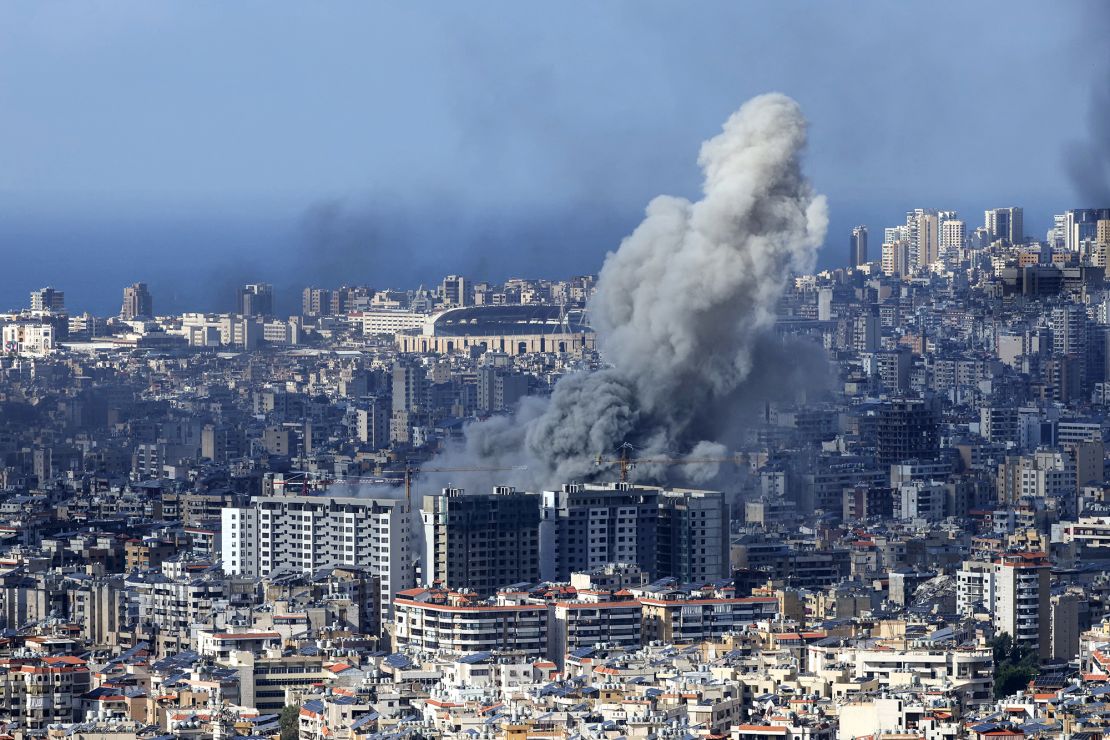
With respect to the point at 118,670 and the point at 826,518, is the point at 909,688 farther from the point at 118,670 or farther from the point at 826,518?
the point at 826,518

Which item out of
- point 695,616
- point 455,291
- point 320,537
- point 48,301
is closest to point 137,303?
point 48,301

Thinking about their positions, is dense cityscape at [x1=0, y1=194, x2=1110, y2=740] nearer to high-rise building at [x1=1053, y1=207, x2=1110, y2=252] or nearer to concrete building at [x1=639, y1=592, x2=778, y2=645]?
concrete building at [x1=639, y1=592, x2=778, y2=645]

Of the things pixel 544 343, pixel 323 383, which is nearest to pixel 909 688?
pixel 323 383

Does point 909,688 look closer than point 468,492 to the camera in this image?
Yes

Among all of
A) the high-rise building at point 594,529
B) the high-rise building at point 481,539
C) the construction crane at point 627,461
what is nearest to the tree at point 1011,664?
the high-rise building at point 594,529

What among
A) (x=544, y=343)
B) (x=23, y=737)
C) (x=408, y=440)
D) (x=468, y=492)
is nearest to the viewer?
(x=23, y=737)

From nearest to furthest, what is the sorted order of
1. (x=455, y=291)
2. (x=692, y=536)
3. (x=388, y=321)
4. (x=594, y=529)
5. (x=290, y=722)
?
(x=290, y=722) < (x=594, y=529) < (x=692, y=536) < (x=388, y=321) < (x=455, y=291)

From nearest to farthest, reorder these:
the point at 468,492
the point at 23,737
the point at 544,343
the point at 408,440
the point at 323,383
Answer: the point at 23,737, the point at 468,492, the point at 408,440, the point at 323,383, the point at 544,343

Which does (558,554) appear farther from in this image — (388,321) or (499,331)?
(388,321)
